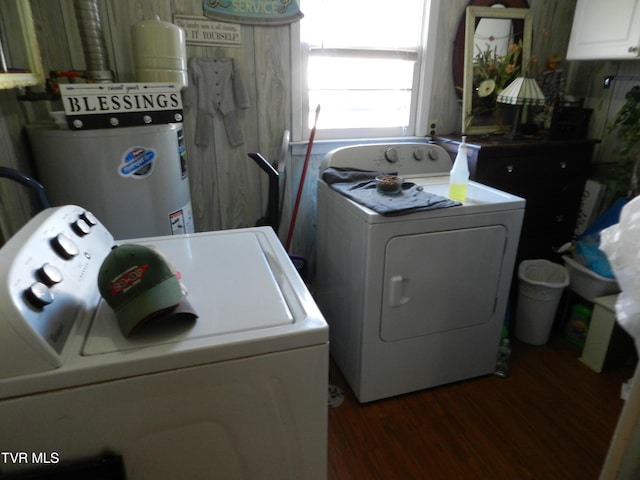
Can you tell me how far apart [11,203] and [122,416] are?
0.95 meters

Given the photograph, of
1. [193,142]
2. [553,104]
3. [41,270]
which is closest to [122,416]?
[41,270]

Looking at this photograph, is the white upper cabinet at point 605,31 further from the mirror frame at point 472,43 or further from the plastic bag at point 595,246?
the plastic bag at point 595,246

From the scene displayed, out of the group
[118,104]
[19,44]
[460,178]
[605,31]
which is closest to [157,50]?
[118,104]

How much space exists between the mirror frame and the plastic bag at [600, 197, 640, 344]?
1.44 m

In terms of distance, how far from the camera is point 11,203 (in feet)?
4.19

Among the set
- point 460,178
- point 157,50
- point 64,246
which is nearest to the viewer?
point 64,246

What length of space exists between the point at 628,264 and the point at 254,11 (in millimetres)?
1914

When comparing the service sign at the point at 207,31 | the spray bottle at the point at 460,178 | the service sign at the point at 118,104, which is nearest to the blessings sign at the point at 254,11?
the service sign at the point at 207,31

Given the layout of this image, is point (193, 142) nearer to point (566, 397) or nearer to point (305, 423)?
point (305, 423)

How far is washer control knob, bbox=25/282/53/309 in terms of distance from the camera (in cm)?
69

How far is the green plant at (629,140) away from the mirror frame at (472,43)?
60 centimetres

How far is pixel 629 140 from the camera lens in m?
2.19

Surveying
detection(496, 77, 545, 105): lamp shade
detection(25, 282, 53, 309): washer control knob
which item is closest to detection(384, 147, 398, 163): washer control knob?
detection(496, 77, 545, 105): lamp shade

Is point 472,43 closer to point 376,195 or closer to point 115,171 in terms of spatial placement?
point 376,195
